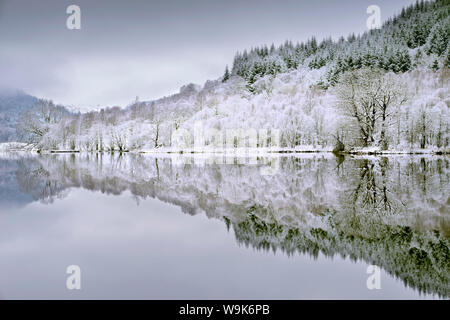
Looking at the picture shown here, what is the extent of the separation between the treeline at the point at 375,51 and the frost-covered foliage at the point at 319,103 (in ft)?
0.97

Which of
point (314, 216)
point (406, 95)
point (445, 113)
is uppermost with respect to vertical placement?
point (406, 95)

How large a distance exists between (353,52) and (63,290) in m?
91.8

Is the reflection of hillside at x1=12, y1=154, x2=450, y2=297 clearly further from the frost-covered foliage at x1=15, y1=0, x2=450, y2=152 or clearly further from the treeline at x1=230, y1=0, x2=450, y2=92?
the treeline at x1=230, y1=0, x2=450, y2=92

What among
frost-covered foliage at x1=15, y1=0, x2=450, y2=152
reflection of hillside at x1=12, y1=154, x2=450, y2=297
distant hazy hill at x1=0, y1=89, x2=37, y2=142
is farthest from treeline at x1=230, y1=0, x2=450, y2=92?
distant hazy hill at x1=0, y1=89, x2=37, y2=142

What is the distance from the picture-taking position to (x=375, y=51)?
77.4 meters

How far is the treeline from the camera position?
2734 inches

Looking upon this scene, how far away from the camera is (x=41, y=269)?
3.96m

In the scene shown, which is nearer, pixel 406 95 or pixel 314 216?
pixel 314 216

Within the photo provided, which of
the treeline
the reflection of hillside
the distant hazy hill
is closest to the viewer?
the reflection of hillside

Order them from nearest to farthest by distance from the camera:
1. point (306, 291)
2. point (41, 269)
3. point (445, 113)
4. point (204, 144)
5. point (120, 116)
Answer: point (306, 291)
point (41, 269)
point (445, 113)
point (204, 144)
point (120, 116)

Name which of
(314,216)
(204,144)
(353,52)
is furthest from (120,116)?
(314,216)

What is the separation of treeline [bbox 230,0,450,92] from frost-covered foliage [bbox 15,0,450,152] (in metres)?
0.29
